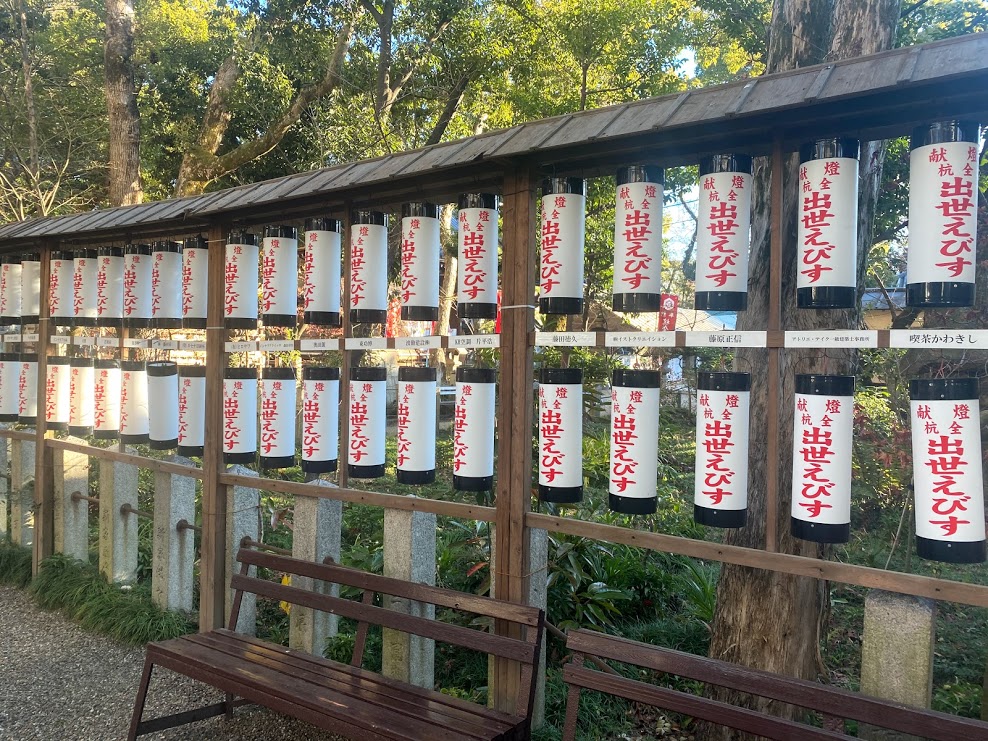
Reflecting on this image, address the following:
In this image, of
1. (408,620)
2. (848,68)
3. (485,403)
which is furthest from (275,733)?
(848,68)

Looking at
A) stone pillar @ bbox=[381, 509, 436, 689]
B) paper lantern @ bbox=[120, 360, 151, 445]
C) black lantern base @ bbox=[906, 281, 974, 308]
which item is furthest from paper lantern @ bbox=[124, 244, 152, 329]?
black lantern base @ bbox=[906, 281, 974, 308]

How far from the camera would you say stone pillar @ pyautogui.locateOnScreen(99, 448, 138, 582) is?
198 inches

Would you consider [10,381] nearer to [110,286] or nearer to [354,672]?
[110,286]

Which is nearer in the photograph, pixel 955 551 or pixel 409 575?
pixel 955 551

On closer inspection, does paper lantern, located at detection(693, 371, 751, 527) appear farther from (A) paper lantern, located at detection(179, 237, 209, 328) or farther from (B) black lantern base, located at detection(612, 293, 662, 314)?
(A) paper lantern, located at detection(179, 237, 209, 328)

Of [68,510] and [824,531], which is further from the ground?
[824,531]

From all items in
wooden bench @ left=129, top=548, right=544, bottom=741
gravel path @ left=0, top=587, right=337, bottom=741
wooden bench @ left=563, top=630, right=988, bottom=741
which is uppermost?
wooden bench @ left=563, top=630, right=988, bottom=741

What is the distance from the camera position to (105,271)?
494 cm

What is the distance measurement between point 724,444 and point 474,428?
1.13 metres

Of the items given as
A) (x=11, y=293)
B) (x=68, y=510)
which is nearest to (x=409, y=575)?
(x=68, y=510)

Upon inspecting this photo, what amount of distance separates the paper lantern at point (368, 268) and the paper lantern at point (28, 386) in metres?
3.67

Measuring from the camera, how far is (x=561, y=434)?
2951mm

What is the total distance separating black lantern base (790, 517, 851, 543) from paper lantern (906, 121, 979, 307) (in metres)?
0.76

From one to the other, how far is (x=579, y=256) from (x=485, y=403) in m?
0.79
